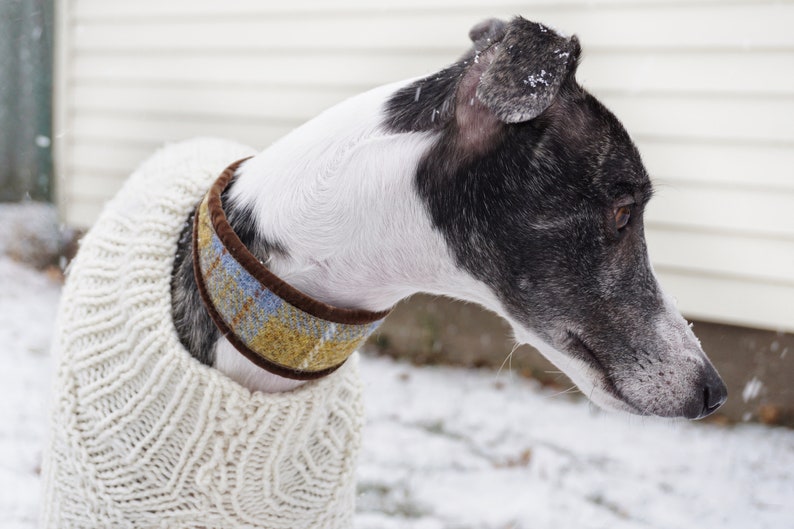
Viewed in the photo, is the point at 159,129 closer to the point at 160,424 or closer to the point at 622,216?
the point at 160,424

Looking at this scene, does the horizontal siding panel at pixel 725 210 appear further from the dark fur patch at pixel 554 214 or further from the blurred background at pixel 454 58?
the dark fur patch at pixel 554 214

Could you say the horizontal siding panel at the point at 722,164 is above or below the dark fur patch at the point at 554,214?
below

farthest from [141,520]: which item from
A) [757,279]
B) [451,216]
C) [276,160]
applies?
[757,279]

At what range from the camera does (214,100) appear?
496 cm

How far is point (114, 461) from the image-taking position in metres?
1.72

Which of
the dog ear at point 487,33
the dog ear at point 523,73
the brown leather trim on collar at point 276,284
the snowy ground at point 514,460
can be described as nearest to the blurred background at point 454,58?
the snowy ground at point 514,460

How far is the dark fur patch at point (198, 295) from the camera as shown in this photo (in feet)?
5.28

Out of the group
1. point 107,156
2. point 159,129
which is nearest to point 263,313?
point 159,129

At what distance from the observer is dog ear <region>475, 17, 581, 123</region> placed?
140 cm

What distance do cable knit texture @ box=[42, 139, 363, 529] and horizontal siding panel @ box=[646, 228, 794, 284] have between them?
107 inches

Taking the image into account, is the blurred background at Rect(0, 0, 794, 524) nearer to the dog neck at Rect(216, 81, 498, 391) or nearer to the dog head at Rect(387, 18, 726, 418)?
the dog head at Rect(387, 18, 726, 418)

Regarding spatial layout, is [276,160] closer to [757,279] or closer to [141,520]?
[141,520]

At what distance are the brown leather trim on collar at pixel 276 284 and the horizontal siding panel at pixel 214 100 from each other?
10.1 ft

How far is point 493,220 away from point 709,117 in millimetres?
2777
